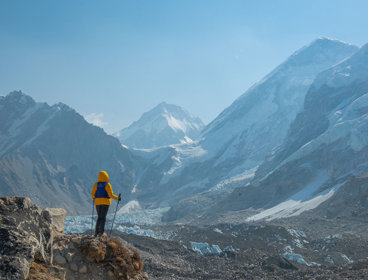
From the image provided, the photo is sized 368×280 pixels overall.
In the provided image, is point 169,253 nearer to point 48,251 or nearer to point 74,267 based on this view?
→ point 74,267

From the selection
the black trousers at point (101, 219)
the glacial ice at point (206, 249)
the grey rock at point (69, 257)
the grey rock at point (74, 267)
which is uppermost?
the black trousers at point (101, 219)

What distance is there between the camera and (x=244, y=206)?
126812 mm

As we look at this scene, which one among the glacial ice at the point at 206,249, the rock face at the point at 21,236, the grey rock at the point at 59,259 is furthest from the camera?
the glacial ice at the point at 206,249

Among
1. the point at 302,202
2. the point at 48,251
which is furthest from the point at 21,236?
the point at 302,202

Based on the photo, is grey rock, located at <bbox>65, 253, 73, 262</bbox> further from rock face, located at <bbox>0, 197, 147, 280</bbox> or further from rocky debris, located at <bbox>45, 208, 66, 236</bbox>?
rocky debris, located at <bbox>45, 208, 66, 236</bbox>

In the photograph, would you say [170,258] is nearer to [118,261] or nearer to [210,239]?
[210,239]

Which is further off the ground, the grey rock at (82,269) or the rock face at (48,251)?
the rock face at (48,251)

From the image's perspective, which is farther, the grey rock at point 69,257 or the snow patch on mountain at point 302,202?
the snow patch on mountain at point 302,202

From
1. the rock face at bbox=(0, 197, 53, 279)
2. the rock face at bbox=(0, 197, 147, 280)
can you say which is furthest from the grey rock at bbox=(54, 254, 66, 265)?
the rock face at bbox=(0, 197, 53, 279)

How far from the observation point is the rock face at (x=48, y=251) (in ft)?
19.0

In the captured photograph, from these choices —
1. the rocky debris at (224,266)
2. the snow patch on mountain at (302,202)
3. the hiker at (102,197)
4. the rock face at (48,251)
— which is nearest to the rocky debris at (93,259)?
the rock face at (48,251)

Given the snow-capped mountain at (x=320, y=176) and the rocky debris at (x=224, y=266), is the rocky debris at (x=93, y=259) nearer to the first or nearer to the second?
the rocky debris at (x=224, y=266)

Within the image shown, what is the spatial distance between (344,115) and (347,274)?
135 metres

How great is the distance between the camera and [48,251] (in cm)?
701
